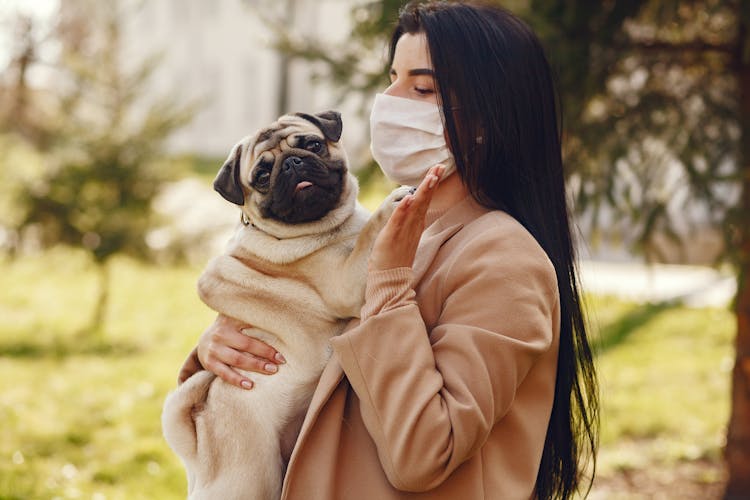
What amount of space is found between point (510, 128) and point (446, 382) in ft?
2.29

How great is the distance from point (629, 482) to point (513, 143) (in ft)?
15.2

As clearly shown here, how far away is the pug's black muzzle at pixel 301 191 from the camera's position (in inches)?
104

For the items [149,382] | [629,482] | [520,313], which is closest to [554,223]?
[520,313]

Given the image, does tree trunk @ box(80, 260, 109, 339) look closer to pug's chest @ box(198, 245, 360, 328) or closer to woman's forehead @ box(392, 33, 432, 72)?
pug's chest @ box(198, 245, 360, 328)

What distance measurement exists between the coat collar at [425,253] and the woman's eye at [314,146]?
1.78ft

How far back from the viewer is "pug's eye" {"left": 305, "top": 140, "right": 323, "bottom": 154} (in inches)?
108

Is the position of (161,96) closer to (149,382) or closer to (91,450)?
(149,382)

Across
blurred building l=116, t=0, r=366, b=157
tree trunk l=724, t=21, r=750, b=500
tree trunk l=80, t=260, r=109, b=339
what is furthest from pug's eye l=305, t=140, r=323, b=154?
blurred building l=116, t=0, r=366, b=157

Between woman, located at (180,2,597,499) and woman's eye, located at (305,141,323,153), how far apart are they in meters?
0.34

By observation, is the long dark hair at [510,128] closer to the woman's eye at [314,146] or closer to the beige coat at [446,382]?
the beige coat at [446,382]

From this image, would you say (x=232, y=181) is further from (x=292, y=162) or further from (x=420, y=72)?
(x=420, y=72)

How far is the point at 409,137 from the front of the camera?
238 cm

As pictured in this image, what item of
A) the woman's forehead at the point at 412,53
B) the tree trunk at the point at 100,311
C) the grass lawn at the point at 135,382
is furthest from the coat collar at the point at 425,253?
the tree trunk at the point at 100,311

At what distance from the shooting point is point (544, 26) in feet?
15.7
